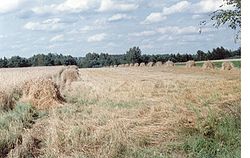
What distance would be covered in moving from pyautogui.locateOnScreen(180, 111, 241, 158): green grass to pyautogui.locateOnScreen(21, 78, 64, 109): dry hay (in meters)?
1.70

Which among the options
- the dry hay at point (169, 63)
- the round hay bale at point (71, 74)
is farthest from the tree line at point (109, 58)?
the round hay bale at point (71, 74)

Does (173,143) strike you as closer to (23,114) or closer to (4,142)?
(4,142)

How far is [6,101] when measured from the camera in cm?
445

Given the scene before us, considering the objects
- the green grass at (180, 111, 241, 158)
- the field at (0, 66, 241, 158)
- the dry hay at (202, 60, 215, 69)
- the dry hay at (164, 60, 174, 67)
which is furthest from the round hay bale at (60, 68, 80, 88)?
the green grass at (180, 111, 241, 158)

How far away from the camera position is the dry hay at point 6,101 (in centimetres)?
437

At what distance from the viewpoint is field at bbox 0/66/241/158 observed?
2.69 metres

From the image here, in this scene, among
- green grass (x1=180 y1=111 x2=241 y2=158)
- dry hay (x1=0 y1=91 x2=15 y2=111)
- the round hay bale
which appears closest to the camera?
green grass (x1=180 y1=111 x2=241 y2=158)

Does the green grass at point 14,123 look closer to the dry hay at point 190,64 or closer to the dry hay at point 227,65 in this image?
the dry hay at point 190,64

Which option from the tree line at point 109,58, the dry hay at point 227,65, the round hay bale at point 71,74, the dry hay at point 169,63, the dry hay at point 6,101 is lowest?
the dry hay at point 6,101

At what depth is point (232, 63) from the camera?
2.47 m

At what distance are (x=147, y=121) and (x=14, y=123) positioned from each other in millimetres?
1223

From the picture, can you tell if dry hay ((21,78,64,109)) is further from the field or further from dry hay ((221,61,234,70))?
dry hay ((221,61,234,70))

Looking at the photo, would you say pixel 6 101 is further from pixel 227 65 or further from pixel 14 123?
pixel 227 65

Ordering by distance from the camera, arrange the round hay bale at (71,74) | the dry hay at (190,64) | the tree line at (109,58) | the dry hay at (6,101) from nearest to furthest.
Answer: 1. the tree line at (109,58)
2. the dry hay at (190,64)
3. the round hay bale at (71,74)
4. the dry hay at (6,101)
